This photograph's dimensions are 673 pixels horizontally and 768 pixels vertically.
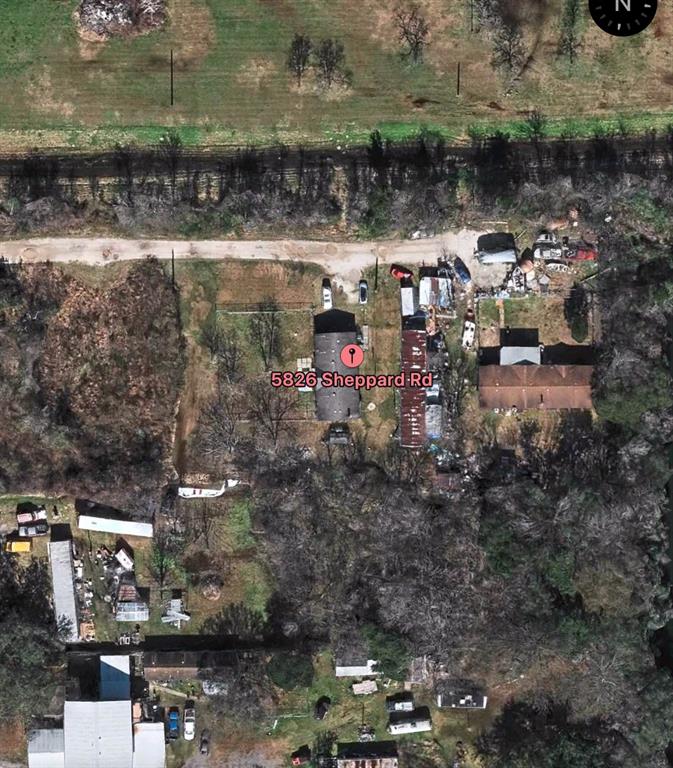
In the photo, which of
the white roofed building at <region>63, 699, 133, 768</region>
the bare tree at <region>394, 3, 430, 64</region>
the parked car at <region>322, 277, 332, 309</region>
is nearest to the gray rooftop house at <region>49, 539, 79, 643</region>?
the white roofed building at <region>63, 699, 133, 768</region>

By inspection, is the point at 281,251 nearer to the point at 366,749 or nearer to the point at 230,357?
the point at 230,357

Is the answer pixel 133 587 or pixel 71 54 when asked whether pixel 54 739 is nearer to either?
pixel 133 587

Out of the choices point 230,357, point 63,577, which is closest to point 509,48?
point 230,357

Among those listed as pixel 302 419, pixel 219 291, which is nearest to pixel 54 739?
pixel 302 419

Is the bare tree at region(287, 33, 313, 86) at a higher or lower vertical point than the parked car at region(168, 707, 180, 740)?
higher

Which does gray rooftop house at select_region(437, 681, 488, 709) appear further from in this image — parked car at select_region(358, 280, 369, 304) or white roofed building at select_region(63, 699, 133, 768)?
parked car at select_region(358, 280, 369, 304)

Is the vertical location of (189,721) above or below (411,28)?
below
